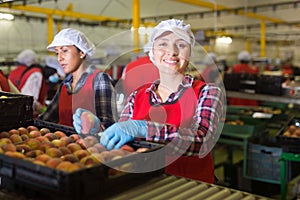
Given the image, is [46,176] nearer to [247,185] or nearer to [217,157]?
[247,185]

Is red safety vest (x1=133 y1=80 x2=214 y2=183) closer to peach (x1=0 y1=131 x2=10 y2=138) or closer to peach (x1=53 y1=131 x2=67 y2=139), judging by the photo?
peach (x1=53 y1=131 x2=67 y2=139)

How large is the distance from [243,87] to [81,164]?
4.30 metres

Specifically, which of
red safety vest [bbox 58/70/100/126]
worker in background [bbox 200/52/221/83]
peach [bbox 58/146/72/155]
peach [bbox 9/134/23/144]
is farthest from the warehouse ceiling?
peach [bbox 58/146/72/155]

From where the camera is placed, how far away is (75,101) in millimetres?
2154

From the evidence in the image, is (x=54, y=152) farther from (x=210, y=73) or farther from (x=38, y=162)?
(x=210, y=73)

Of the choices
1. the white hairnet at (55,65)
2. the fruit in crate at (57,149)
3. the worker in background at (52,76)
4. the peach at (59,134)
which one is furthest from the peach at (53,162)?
the white hairnet at (55,65)

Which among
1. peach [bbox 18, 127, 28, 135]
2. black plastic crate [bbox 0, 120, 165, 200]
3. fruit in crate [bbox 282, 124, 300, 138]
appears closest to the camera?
black plastic crate [bbox 0, 120, 165, 200]

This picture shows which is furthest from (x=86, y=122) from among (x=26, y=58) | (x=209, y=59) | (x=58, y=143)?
(x=26, y=58)

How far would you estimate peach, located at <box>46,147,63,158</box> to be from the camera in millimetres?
1090

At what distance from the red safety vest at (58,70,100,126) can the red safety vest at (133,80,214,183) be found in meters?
0.55

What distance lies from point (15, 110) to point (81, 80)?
2.48ft

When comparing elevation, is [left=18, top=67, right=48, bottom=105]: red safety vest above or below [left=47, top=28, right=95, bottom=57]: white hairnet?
below

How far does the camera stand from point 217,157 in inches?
197

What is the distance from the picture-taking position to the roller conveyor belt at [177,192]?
113 centimetres
